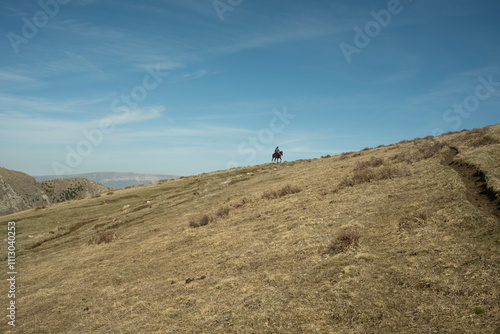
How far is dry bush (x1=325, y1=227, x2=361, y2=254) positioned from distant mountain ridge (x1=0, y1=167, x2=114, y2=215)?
212 feet

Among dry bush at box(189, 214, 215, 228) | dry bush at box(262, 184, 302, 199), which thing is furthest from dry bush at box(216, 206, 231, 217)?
dry bush at box(262, 184, 302, 199)

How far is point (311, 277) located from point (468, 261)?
15.4 ft

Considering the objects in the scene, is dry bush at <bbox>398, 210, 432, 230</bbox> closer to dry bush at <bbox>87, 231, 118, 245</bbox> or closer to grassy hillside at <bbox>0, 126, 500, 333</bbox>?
grassy hillside at <bbox>0, 126, 500, 333</bbox>

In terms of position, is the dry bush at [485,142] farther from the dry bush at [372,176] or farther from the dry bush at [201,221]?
the dry bush at [201,221]

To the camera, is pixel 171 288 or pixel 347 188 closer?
pixel 171 288

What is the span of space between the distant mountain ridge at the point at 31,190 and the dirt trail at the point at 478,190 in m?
69.2

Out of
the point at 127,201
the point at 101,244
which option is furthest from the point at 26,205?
the point at 101,244

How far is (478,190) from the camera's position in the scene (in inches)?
544

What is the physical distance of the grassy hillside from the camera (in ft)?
24.7

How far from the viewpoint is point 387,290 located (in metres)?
8.08

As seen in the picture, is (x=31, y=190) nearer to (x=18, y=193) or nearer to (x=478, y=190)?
(x=18, y=193)

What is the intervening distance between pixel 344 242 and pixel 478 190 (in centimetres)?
804

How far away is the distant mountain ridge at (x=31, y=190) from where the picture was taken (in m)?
57.6

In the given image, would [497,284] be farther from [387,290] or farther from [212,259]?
[212,259]
